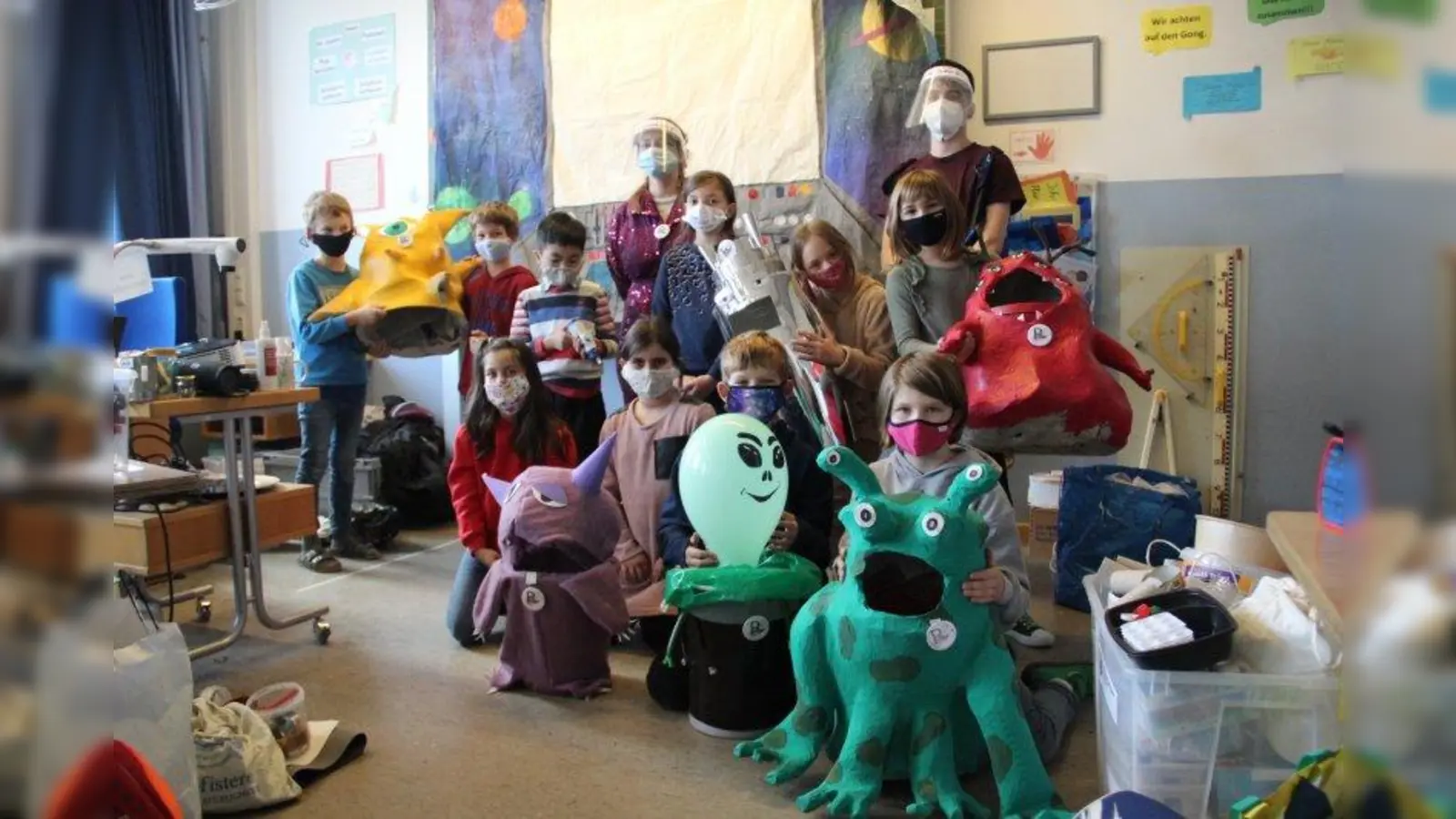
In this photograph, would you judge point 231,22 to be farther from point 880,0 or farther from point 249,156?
point 880,0

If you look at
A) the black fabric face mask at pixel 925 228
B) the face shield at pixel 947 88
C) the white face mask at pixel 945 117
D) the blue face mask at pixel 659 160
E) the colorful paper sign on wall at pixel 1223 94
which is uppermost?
the colorful paper sign on wall at pixel 1223 94

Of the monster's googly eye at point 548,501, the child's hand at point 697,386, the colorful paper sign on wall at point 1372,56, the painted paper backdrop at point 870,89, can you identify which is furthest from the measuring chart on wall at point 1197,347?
the colorful paper sign on wall at point 1372,56

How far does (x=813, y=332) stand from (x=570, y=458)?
73 cm

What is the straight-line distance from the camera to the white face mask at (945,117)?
2760 millimetres

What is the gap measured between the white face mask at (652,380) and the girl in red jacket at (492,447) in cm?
27

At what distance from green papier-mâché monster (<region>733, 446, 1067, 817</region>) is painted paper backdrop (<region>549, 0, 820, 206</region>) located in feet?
7.28

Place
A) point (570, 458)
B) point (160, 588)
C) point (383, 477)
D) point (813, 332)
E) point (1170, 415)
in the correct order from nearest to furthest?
point (813, 332) → point (570, 458) → point (160, 588) → point (1170, 415) → point (383, 477)

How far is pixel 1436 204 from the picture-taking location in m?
→ 0.22

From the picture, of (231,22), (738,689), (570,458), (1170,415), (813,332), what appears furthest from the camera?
(231,22)

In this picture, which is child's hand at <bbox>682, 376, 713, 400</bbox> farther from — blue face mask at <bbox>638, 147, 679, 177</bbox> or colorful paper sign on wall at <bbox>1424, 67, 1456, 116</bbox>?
colorful paper sign on wall at <bbox>1424, 67, 1456, 116</bbox>

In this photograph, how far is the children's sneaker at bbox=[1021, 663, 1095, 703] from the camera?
2.06m

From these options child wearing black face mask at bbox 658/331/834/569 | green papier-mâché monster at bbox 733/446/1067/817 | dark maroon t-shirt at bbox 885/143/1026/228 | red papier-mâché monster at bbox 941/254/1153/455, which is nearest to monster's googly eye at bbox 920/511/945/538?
green papier-mâché monster at bbox 733/446/1067/817

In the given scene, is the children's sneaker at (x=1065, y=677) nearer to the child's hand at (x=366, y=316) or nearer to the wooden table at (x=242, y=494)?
the wooden table at (x=242, y=494)

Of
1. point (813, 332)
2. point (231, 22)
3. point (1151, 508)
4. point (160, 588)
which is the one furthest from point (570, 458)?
point (231, 22)
